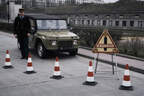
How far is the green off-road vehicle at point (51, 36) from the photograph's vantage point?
10.8 metres

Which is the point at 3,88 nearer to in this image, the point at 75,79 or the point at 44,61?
the point at 75,79

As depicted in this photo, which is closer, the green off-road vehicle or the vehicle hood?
the green off-road vehicle

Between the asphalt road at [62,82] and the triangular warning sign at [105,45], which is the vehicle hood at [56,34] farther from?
the triangular warning sign at [105,45]

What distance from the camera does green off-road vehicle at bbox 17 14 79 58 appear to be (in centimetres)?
1080

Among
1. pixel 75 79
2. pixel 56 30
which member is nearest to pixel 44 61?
pixel 56 30

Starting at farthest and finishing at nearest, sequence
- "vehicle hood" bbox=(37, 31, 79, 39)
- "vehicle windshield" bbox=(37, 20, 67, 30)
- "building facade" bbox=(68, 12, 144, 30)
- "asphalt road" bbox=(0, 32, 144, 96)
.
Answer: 1. "building facade" bbox=(68, 12, 144, 30)
2. "vehicle windshield" bbox=(37, 20, 67, 30)
3. "vehicle hood" bbox=(37, 31, 79, 39)
4. "asphalt road" bbox=(0, 32, 144, 96)

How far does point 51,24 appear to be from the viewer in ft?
39.8

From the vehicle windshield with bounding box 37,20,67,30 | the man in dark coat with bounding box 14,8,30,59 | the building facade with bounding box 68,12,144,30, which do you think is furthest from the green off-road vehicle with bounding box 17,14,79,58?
the building facade with bounding box 68,12,144,30

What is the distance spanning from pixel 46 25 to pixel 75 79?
514 cm

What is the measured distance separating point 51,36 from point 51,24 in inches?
59.7

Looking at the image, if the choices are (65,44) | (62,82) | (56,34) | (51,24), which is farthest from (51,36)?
(62,82)

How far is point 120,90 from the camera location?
6527 mm

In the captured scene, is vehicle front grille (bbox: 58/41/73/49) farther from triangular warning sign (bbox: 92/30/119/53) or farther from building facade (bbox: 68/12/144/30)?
building facade (bbox: 68/12/144/30)

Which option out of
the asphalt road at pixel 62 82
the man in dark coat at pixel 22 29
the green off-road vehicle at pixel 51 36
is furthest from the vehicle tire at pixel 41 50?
the asphalt road at pixel 62 82
